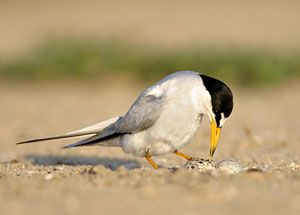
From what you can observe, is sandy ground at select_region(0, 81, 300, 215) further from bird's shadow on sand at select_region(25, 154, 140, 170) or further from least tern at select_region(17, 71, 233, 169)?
least tern at select_region(17, 71, 233, 169)

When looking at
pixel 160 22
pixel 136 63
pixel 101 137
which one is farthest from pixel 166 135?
pixel 160 22

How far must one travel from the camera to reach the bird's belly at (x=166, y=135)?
652 centimetres

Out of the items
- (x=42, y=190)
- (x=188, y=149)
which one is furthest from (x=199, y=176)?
(x=188, y=149)

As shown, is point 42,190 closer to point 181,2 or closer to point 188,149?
point 188,149

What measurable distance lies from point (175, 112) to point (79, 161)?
1.73m

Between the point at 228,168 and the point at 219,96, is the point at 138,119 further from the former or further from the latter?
the point at 228,168

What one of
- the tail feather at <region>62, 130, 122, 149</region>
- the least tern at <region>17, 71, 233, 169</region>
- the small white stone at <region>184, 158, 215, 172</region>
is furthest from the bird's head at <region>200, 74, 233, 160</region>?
the tail feather at <region>62, 130, 122, 149</region>

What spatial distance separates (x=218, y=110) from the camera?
6.53 m

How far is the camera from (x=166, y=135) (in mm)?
6594

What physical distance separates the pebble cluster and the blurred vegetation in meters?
7.72

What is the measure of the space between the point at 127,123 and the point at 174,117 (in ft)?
1.75

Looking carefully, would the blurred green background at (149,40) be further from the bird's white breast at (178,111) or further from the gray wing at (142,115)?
the bird's white breast at (178,111)

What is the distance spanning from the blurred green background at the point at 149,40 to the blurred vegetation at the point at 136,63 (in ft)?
0.06

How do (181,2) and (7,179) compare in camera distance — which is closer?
(7,179)
